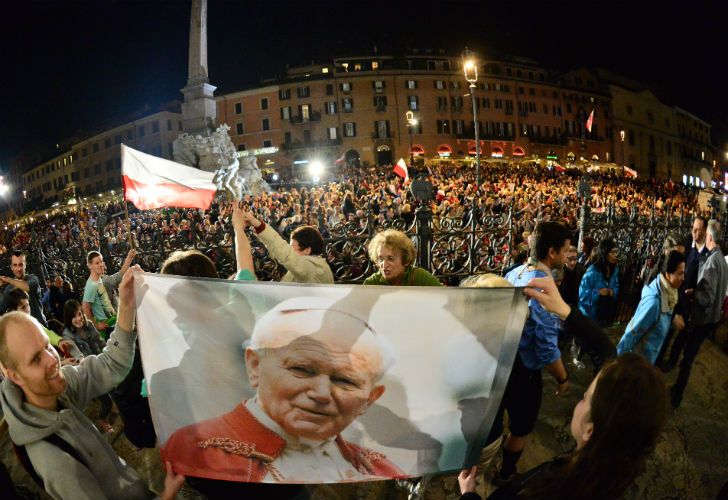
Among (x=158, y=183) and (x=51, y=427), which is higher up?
(x=158, y=183)

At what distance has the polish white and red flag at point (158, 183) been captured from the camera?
5.00 meters

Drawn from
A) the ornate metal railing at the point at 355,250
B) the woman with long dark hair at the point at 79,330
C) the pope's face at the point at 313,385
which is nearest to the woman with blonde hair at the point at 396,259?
the pope's face at the point at 313,385

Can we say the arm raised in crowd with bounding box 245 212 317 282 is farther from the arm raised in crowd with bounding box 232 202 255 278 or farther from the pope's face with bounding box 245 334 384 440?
the pope's face with bounding box 245 334 384 440

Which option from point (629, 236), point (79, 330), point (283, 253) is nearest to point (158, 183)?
point (79, 330)

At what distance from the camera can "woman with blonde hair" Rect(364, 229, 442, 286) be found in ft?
11.5

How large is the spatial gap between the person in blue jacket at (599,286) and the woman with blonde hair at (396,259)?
3.06m

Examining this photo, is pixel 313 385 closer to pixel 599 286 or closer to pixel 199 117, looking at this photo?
pixel 599 286

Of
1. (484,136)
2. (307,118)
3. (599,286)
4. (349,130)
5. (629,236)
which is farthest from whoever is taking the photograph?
(484,136)

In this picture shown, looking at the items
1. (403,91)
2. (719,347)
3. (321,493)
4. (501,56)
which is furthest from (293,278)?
(501,56)

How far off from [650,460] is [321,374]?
3.94 m

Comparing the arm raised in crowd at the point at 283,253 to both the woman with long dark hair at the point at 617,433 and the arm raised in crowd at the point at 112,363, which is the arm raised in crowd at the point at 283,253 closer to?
the arm raised in crowd at the point at 112,363

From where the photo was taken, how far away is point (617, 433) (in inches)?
63.6

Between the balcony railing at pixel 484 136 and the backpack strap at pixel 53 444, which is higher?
the balcony railing at pixel 484 136

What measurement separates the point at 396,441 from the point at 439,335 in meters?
0.62
